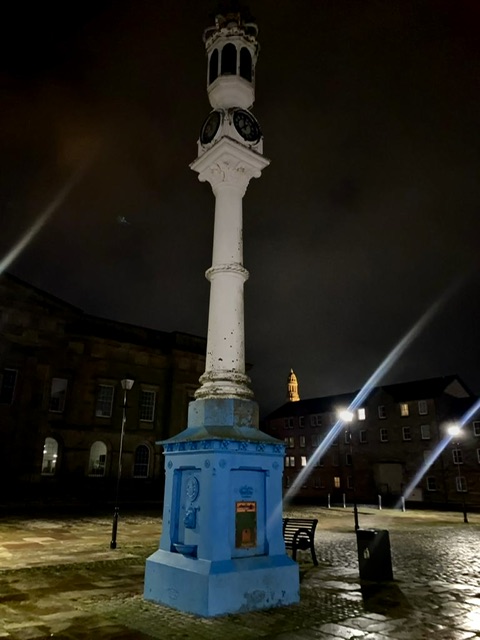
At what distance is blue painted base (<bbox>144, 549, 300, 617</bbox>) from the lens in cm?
664

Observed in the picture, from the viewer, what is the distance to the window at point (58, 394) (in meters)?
34.1

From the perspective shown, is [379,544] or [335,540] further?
[335,540]

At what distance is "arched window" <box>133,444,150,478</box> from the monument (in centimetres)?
2996

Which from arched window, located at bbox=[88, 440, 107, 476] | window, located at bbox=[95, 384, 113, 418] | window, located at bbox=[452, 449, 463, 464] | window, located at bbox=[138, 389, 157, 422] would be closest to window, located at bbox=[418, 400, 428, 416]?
window, located at bbox=[452, 449, 463, 464]

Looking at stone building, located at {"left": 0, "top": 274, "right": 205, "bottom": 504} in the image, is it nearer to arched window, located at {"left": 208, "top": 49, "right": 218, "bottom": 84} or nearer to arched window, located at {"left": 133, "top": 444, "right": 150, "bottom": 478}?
arched window, located at {"left": 133, "top": 444, "right": 150, "bottom": 478}

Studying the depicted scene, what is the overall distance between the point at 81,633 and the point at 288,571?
324 centimetres

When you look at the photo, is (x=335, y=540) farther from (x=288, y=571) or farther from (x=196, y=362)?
(x=196, y=362)

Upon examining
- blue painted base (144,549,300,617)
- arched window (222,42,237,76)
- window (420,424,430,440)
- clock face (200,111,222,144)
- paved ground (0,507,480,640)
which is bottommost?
paved ground (0,507,480,640)

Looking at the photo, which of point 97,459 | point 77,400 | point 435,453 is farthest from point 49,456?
point 435,453

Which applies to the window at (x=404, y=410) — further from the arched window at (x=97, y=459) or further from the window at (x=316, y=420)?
the arched window at (x=97, y=459)

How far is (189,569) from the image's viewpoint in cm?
693

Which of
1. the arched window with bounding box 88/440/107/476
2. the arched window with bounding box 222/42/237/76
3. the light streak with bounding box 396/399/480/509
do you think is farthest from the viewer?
the light streak with bounding box 396/399/480/509

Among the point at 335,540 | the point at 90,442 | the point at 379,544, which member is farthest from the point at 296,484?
the point at 379,544

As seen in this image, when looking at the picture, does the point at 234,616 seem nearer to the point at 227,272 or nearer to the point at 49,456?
the point at 227,272
